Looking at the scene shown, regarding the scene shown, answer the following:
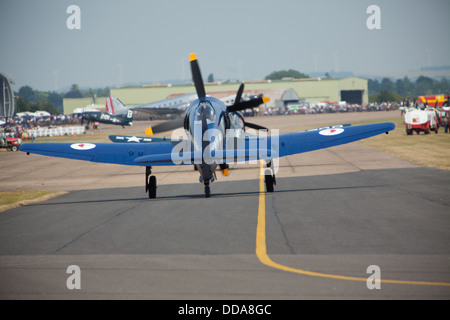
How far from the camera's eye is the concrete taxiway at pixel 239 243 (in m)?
8.30

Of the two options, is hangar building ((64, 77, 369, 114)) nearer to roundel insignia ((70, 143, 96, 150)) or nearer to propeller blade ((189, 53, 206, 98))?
propeller blade ((189, 53, 206, 98))

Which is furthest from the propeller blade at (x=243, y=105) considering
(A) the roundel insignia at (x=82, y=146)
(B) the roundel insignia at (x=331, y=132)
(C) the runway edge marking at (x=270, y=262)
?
(C) the runway edge marking at (x=270, y=262)

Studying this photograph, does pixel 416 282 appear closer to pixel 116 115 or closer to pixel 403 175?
pixel 403 175

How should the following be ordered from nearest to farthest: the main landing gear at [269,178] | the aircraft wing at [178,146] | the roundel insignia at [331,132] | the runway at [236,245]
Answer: the runway at [236,245]
the aircraft wing at [178,146]
the roundel insignia at [331,132]
the main landing gear at [269,178]

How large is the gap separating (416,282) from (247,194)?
1212 centimetres

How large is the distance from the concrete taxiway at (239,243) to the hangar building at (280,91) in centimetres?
9337

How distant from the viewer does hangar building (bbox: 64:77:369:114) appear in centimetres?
11412

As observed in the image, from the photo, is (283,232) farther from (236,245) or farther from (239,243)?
(236,245)

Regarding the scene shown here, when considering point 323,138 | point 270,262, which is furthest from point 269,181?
point 270,262

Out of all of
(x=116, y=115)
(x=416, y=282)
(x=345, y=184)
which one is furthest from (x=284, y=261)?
(x=116, y=115)

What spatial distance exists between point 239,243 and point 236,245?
206mm

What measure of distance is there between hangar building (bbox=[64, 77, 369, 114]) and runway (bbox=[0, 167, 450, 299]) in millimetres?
95413

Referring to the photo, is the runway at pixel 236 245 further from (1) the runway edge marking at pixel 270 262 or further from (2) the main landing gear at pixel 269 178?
(2) the main landing gear at pixel 269 178

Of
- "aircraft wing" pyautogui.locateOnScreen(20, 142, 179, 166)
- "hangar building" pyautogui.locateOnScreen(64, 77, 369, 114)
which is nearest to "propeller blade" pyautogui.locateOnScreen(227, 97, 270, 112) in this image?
"aircraft wing" pyautogui.locateOnScreen(20, 142, 179, 166)
